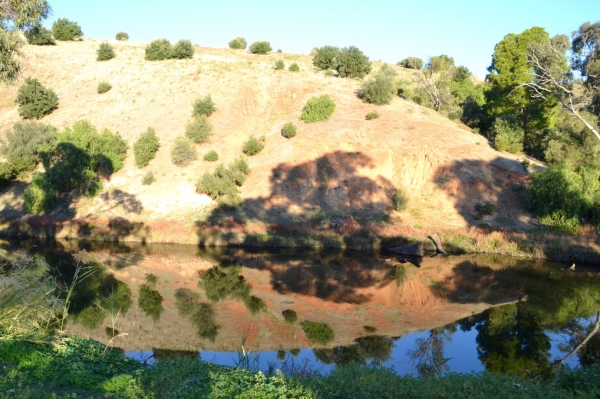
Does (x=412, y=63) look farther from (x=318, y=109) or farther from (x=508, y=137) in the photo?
(x=508, y=137)

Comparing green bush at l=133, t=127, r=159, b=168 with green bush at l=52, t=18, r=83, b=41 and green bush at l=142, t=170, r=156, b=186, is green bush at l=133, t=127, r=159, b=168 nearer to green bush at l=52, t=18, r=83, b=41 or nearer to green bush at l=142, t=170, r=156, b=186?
green bush at l=142, t=170, r=156, b=186

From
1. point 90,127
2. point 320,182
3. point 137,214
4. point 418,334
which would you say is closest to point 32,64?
point 90,127

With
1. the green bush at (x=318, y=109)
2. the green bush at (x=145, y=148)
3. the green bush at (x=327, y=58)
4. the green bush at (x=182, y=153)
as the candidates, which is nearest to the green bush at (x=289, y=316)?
the green bush at (x=182, y=153)

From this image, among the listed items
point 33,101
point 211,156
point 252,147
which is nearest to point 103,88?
point 33,101

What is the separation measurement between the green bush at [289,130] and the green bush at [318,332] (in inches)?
1011

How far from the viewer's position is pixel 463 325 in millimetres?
17359

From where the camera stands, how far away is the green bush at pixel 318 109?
43.3 m

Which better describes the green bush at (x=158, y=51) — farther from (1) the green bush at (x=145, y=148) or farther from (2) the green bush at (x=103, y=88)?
(1) the green bush at (x=145, y=148)

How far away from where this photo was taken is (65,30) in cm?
6681

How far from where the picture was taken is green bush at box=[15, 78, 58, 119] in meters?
46.3

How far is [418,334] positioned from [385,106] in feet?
109

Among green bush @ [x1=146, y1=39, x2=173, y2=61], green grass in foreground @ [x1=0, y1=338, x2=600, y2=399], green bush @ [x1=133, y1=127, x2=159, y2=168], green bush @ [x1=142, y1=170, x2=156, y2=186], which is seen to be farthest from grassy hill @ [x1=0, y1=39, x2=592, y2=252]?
green grass in foreground @ [x1=0, y1=338, x2=600, y2=399]

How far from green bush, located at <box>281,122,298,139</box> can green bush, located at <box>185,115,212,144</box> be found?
657 centimetres

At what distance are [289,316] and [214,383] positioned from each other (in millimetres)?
9636
